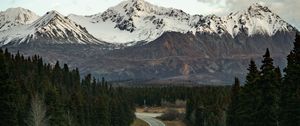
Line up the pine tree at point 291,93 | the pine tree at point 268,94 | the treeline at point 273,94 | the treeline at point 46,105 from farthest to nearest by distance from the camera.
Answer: the treeline at point 46,105, the pine tree at point 268,94, the treeline at point 273,94, the pine tree at point 291,93

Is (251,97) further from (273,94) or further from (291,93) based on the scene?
(291,93)

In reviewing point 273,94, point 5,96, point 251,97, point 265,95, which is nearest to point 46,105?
point 5,96

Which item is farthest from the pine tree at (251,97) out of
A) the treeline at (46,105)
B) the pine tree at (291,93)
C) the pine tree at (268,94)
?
the treeline at (46,105)

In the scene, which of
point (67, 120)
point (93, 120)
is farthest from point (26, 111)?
point (93, 120)

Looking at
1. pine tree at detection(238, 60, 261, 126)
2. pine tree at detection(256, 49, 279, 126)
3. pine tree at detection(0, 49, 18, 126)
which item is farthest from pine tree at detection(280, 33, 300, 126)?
pine tree at detection(0, 49, 18, 126)

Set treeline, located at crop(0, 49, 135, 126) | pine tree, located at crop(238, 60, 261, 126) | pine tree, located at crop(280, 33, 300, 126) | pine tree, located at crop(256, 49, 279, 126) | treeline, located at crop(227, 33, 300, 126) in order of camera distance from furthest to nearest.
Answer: pine tree, located at crop(238, 60, 261, 126) → treeline, located at crop(0, 49, 135, 126) → pine tree, located at crop(256, 49, 279, 126) → treeline, located at crop(227, 33, 300, 126) → pine tree, located at crop(280, 33, 300, 126)

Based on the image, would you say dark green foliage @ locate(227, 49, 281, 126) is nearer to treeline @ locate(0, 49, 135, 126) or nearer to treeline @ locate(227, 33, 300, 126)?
treeline @ locate(227, 33, 300, 126)

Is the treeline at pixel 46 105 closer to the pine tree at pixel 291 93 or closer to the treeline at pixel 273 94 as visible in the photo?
the treeline at pixel 273 94
